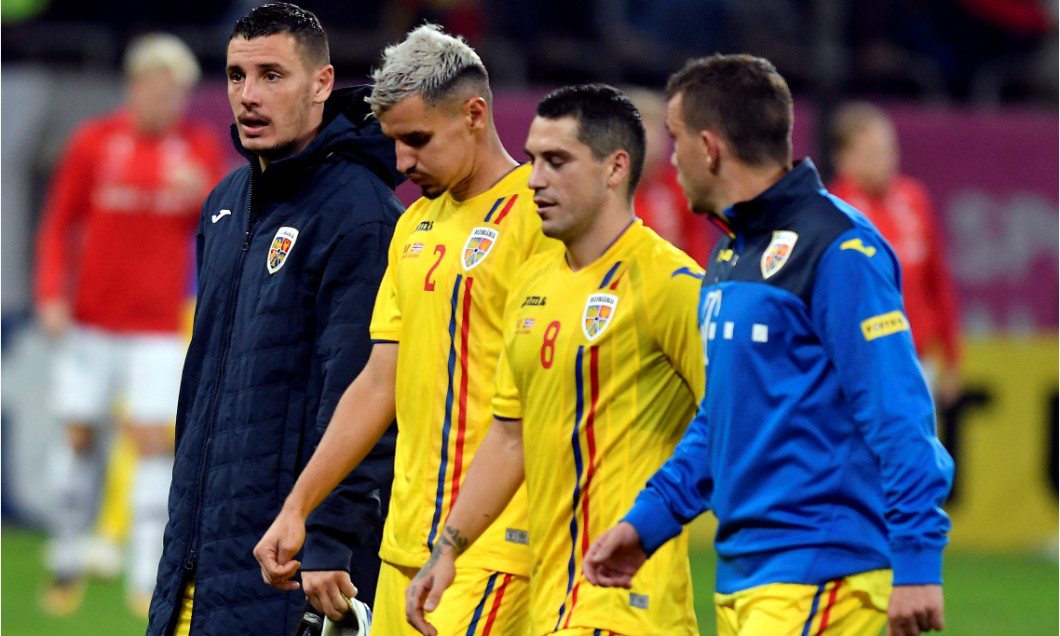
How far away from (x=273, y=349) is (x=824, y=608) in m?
1.65

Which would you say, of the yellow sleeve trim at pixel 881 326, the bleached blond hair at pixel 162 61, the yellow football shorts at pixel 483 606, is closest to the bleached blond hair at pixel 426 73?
the yellow football shorts at pixel 483 606

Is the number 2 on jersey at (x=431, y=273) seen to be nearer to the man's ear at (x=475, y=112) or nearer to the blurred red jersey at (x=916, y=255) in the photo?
the man's ear at (x=475, y=112)

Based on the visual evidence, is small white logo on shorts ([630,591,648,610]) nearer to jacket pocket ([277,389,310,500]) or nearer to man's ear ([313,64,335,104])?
jacket pocket ([277,389,310,500])

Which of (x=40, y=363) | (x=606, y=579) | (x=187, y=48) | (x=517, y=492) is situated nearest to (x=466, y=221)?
(x=517, y=492)

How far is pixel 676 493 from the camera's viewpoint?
3.98m

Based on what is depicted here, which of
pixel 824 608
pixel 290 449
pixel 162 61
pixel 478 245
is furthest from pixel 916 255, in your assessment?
A: pixel 824 608

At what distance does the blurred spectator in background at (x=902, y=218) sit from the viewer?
954cm

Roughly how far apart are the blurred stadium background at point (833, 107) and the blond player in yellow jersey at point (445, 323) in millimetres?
4785

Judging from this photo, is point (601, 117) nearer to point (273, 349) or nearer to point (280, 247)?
point (280, 247)

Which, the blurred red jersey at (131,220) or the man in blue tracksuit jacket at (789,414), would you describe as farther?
the blurred red jersey at (131,220)

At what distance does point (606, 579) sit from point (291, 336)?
3.72 feet

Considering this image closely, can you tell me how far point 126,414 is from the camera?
30.9 feet

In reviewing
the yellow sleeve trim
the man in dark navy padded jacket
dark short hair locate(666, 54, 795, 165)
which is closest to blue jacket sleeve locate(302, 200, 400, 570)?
the man in dark navy padded jacket

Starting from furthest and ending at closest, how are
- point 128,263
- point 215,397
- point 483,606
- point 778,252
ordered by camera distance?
point 128,263, point 215,397, point 483,606, point 778,252
